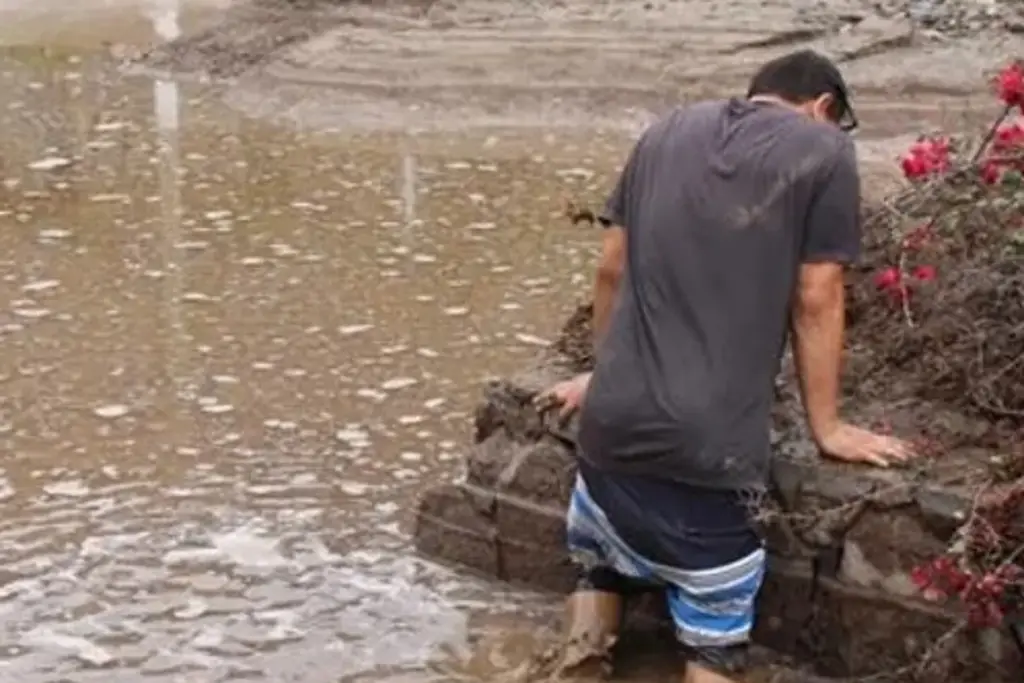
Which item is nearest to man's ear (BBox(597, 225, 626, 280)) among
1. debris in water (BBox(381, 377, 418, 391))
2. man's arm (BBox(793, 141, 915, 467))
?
man's arm (BBox(793, 141, 915, 467))

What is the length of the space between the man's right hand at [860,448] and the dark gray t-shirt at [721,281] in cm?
26

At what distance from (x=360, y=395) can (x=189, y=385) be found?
0.69 metres

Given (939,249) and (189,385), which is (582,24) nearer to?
(189,385)

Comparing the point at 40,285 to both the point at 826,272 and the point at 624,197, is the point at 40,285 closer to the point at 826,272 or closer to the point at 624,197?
the point at 624,197

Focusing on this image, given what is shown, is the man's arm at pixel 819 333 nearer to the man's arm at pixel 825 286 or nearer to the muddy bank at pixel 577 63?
the man's arm at pixel 825 286

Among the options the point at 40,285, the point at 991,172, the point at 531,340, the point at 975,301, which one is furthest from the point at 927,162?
the point at 40,285

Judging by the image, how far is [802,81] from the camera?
450 centimetres

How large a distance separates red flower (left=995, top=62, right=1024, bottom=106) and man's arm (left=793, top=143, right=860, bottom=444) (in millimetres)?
840

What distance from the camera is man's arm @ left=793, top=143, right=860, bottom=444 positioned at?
4305mm

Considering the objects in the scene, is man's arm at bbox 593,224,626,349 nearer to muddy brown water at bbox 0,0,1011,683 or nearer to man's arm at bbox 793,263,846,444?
man's arm at bbox 793,263,846,444

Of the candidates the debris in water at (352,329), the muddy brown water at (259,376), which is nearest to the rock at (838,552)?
the muddy brown water at (259,376)

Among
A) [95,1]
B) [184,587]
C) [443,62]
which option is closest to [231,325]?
[184,587]

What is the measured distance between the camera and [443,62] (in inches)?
594

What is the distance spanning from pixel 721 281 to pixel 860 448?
629 mm
